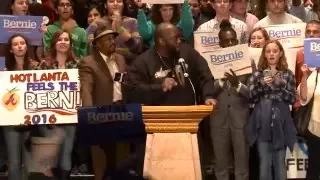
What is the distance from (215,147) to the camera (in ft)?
26.5

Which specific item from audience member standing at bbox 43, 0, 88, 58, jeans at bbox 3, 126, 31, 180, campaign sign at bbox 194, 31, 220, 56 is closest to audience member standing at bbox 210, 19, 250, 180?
campaign sign at bbox 194, 31, 220, 56

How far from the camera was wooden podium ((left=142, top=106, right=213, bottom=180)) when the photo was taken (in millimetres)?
6531

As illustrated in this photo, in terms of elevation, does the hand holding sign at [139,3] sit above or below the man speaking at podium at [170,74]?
above

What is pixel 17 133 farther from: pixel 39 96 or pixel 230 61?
pixel 230 61

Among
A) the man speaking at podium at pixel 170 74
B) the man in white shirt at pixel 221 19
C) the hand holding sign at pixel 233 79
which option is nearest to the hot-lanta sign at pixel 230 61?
the hand holding sign at pixel 233 79

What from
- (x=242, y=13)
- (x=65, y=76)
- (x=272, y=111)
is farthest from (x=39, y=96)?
(x=242, y=13)

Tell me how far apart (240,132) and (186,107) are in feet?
5.47

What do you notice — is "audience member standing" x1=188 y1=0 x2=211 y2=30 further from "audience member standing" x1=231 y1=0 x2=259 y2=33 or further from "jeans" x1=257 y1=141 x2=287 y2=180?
"jeans" x1=257 y1=141 x2=287 y2=180

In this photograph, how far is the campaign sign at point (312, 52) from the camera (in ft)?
25.7

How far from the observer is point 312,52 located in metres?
7.84

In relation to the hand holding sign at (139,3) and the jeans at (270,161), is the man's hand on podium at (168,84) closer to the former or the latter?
the jeans at (270,161)

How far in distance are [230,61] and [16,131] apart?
2206 mm

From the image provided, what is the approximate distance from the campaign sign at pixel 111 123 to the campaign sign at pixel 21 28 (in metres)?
1.33

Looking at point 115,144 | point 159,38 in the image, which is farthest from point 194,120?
point 115,144
